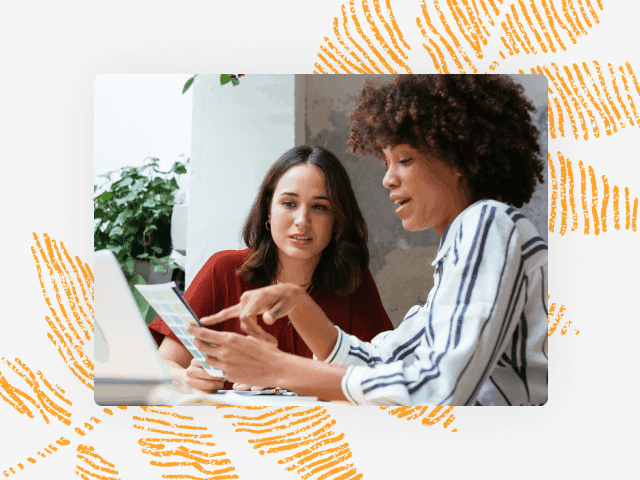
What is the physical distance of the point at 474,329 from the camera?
4.84 ft

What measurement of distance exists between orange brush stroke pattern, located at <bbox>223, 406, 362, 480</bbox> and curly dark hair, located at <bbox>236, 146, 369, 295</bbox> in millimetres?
353

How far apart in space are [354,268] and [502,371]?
0.46m

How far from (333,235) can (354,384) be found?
15.8 inches

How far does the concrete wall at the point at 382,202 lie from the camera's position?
1.74 m

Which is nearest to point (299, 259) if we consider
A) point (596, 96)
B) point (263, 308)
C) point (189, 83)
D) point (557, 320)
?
point (263, 308)

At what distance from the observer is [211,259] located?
5.92 feet

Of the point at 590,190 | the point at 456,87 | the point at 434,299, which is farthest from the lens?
the point at 590,190

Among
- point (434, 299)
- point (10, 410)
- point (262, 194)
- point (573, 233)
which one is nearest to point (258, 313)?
point (262, 194)

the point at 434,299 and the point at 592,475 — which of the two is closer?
the point at 434,299

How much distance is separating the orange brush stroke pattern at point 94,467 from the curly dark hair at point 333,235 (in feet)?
2.10

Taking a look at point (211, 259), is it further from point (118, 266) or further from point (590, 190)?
point (590, 190)

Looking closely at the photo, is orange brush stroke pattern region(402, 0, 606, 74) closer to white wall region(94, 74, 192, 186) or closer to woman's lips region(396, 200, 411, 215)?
woman's lips region(396, 200, 411, 215)

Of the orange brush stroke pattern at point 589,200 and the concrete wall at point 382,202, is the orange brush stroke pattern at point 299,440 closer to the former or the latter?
the concrete wall at point 382,202

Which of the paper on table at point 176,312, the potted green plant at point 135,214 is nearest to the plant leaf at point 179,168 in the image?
the potted green plant at point 135,214
